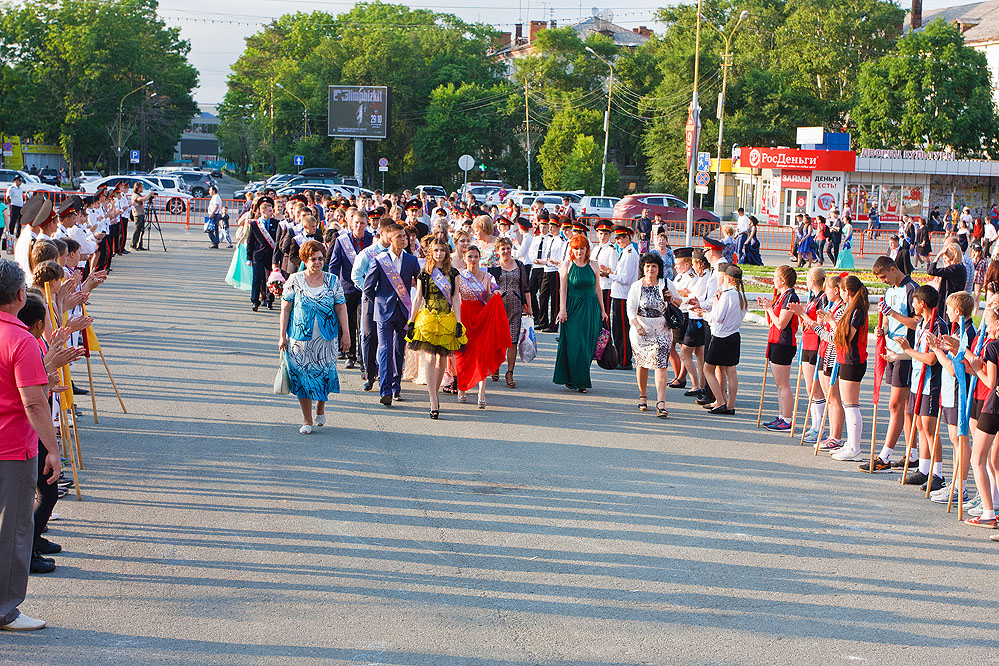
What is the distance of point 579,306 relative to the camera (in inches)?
468

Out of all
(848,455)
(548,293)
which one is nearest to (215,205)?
(548,293)

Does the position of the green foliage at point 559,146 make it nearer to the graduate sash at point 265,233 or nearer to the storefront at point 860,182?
the storefront at point 860,182

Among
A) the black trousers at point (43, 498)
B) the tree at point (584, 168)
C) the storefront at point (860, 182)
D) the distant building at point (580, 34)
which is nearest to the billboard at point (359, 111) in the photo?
the tree at point (584, 168)

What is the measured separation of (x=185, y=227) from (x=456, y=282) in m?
31.6

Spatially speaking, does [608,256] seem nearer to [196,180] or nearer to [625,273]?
[625,273]

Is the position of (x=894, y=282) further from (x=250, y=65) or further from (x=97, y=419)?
(x=250, y=65)

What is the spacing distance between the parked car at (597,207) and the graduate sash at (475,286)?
126 ft

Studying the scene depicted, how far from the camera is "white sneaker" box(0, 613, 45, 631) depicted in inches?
210

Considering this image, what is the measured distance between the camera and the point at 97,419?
9820mm

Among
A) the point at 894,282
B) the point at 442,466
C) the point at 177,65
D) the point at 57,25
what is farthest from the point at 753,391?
the point at 177,65

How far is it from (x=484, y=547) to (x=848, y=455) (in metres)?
4.27

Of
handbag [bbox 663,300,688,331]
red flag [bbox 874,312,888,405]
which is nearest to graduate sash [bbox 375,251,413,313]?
handbag [bbox 663,300,688,331]

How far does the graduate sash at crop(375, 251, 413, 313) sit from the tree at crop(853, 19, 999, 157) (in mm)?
57258

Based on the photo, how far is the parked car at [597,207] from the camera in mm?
49500
